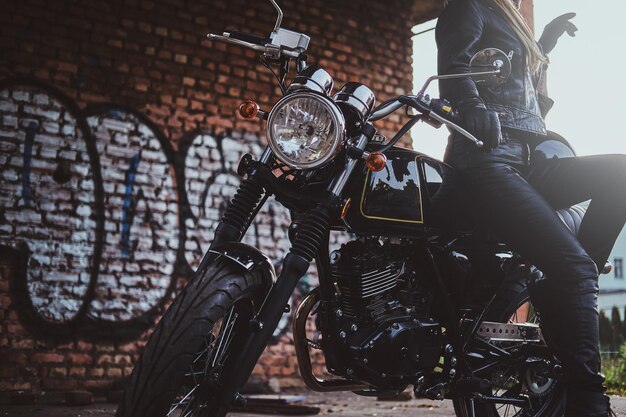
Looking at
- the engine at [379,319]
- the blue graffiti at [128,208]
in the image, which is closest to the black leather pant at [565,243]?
the engine at [379,319]

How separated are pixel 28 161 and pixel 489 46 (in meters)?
3.88

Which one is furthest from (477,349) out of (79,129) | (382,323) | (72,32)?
(72,32)

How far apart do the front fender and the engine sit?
42 cm

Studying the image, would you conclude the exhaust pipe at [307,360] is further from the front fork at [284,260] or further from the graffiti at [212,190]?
the graffiti at [212,190]

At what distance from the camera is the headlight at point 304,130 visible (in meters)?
2.34

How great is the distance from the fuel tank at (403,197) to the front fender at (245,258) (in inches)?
17.1

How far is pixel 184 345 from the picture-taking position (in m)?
2.00

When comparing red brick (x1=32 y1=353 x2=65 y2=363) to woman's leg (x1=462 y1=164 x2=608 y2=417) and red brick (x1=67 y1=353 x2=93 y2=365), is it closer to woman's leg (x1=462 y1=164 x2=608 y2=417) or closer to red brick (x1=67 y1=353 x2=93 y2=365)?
red brick (x1=67 y1=353 x2=93 y2=365)

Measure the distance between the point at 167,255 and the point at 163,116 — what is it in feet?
3.97

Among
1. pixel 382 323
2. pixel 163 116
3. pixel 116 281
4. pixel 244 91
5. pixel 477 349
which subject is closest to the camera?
pixel 382 323

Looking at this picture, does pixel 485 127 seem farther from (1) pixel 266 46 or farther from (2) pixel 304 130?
(1) pixel 266 46

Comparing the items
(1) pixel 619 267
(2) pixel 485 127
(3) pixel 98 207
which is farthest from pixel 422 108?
(1) pixel 619 267

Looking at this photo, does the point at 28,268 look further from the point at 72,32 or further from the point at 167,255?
the point at 72,32

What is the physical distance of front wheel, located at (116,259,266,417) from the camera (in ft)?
6.45
